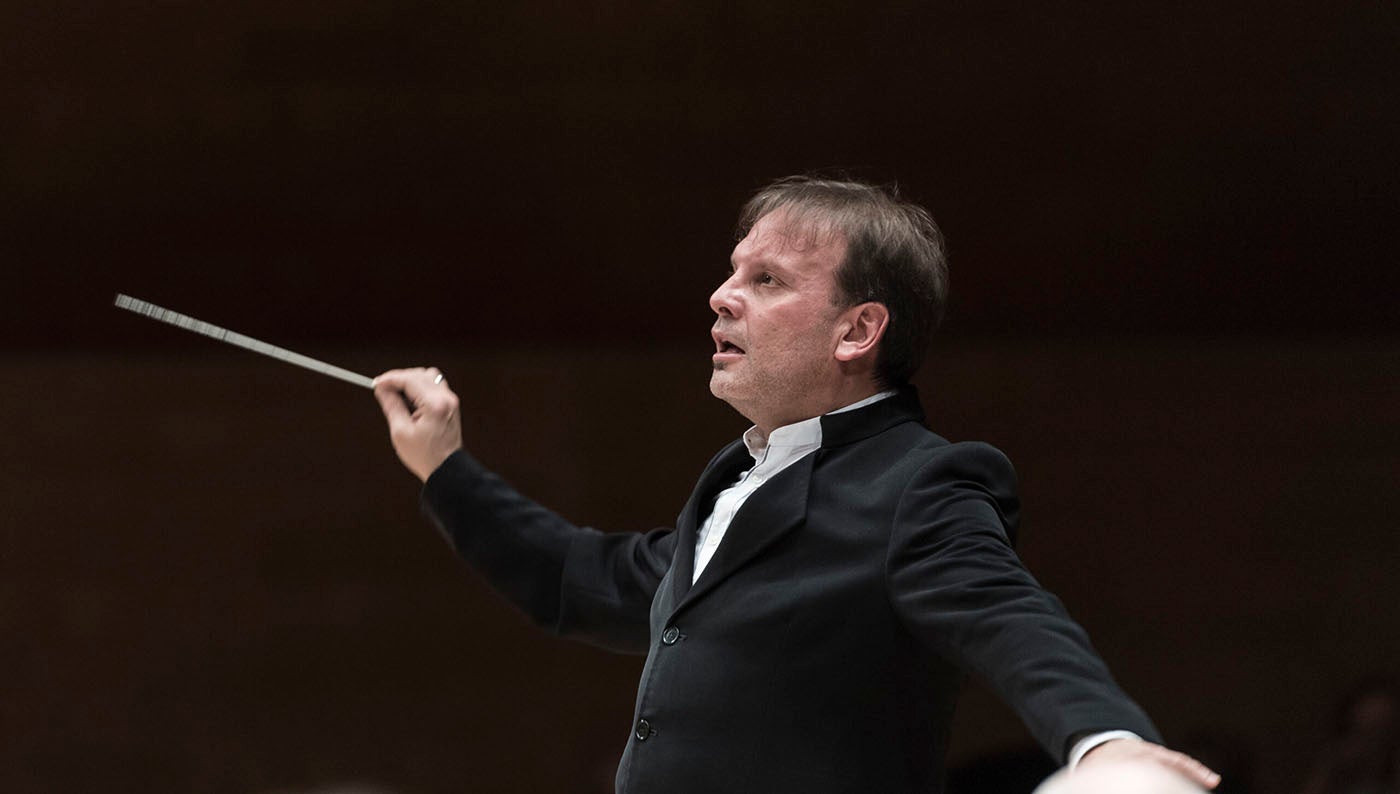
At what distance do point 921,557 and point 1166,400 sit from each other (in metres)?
2.58

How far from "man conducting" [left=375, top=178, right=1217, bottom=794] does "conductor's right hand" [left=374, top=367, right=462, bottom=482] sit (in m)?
0.36

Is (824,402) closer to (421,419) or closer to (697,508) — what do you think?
(697,508)

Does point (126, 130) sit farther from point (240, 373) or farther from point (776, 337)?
point (776, 337)

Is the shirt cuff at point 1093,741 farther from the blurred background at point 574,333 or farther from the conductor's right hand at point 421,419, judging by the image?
the blurred background at point 574,333

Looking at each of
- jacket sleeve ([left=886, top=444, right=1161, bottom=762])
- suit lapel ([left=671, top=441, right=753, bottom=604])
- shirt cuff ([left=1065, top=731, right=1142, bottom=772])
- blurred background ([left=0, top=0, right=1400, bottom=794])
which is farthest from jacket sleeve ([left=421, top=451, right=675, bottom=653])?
blurred background ([left=0, top=0, right=1400, bottom=794])

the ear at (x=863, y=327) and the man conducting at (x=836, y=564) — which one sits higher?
the ear at (x=863, y=327)

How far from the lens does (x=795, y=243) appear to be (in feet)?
5.47

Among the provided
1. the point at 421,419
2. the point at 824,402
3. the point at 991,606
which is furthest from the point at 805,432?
the point at 421,419

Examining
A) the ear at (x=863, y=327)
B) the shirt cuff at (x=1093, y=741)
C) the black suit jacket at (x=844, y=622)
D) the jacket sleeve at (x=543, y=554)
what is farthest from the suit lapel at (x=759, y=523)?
the shirt cuff at (x=1093, y=741)

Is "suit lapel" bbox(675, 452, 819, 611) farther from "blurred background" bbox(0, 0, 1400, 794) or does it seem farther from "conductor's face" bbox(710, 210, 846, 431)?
"blurred background" bbox(0, 0, 1400, 794)

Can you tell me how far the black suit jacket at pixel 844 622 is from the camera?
1.40 metres

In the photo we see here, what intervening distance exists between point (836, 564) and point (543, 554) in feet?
1.74

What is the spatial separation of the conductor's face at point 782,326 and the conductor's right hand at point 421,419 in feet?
1.41

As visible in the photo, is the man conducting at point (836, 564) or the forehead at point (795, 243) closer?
the man conducting at point (836, 564)
